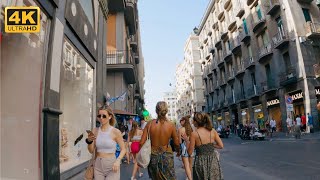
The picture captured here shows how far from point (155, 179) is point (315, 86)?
69.6ft

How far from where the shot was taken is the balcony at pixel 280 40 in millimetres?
23000

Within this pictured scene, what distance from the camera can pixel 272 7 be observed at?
24.4 m

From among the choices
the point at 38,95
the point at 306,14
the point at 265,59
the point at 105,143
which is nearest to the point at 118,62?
the point at 38,95

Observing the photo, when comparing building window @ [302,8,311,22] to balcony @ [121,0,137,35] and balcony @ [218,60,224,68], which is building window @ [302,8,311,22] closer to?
balcony @ [121,0,137,35]

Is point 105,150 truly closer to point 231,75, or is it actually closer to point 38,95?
point 38,95

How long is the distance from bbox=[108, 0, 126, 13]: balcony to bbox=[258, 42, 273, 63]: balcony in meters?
14.4

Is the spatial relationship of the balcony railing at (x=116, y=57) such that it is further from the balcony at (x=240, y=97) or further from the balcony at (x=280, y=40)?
the balcony at (x=240, y=97)

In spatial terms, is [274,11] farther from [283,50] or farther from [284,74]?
[284,74]

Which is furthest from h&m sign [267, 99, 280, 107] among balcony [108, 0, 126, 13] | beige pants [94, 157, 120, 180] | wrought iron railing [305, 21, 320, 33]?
beige pants [94, 157, 120, 180]

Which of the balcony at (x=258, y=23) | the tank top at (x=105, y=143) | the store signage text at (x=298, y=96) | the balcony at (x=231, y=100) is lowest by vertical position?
the tank top at (x=105, y=143)

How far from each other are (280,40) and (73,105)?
20.6 m

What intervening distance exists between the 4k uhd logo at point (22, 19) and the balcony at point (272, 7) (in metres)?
23.5

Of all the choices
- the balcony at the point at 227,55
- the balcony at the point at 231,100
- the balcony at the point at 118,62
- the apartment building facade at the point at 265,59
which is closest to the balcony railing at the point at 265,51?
the apartment building facade at the point at 265,59

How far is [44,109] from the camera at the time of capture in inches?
225
